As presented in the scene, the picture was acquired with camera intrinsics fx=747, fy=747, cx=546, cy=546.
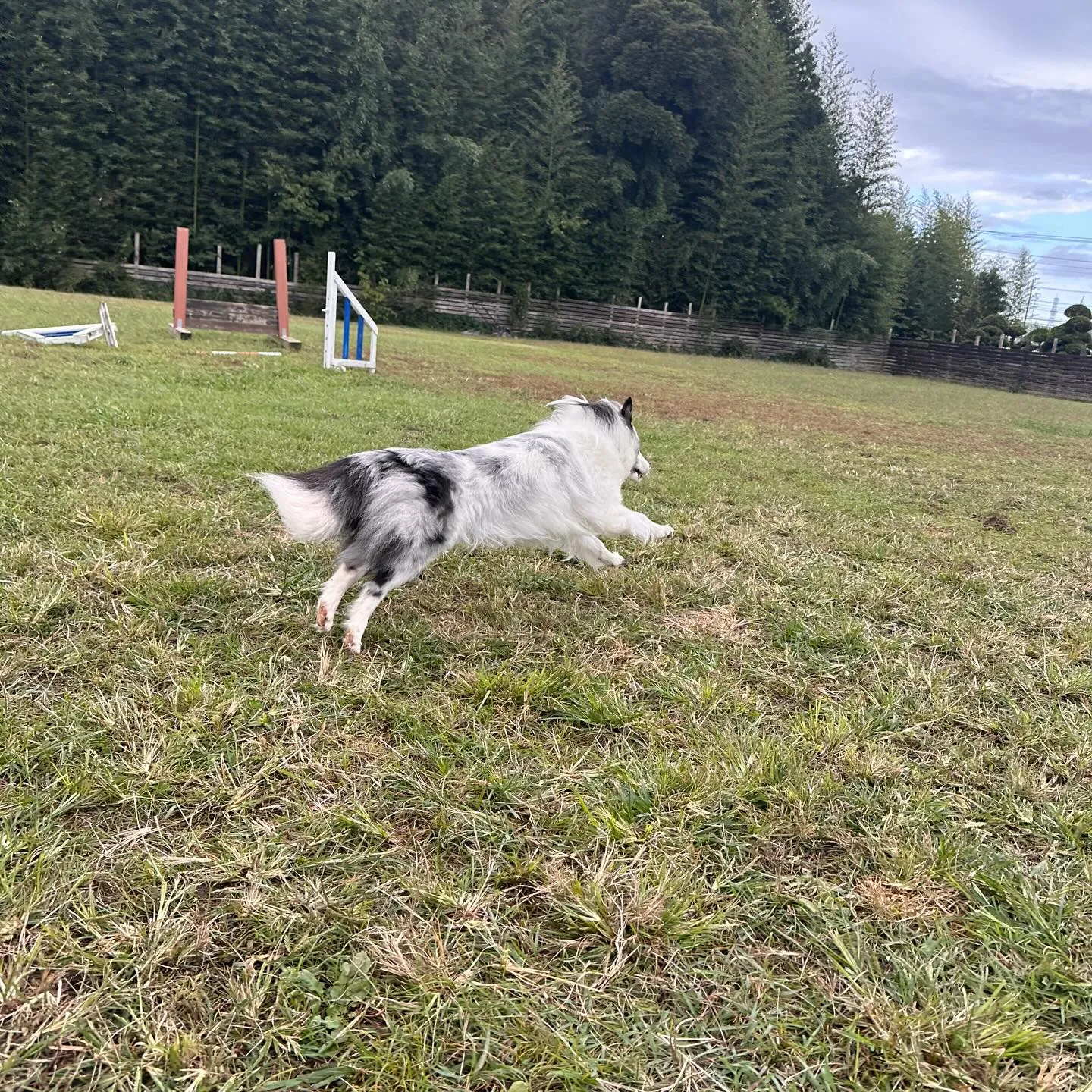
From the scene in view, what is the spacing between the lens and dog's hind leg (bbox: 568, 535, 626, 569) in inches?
144

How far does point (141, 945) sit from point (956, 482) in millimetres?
7263

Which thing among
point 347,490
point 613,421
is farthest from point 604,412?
point 347,490

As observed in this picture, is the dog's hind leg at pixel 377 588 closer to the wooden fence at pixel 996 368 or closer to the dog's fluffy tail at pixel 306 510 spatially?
the dog's fluffy tail at pixel 306 510

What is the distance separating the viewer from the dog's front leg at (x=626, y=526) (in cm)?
351

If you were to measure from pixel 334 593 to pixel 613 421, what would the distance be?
1.68 m

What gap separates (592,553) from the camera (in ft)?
12.2

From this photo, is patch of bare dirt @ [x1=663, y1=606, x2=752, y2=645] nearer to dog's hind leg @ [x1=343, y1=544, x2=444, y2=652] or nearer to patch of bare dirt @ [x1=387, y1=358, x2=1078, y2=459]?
dog's hind leg @ [x1=343, y1=544, x2=444, y2=652]

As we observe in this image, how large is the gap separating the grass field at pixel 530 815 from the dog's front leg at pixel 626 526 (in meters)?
0.18

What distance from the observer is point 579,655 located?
9.12ft

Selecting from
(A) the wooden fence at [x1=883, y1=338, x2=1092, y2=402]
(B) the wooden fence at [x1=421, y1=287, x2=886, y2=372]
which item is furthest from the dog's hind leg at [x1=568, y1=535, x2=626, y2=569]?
(A) the wooden fence at [x1=883, y1=338, x2=1092, y2=402]

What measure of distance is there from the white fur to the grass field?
22 centimetres

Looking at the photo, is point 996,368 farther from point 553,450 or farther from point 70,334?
point 553,450

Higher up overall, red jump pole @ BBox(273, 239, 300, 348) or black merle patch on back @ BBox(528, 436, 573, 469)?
red jump pole @ BBox(273, 239, 300, 348)

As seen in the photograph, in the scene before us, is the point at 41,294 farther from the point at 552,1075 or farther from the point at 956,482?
the point at 552,1075
